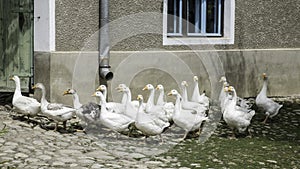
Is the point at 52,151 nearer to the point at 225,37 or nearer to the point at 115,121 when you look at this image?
the point at 115,121

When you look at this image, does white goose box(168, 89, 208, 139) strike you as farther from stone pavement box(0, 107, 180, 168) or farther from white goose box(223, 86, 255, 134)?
stone pavement box(0, 107, 180, 168)

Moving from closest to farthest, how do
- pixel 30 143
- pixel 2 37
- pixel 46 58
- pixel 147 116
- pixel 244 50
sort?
pixel 30 143, pixel 147 116, pixel 46 58, pixel 2 37, pixel 244 50

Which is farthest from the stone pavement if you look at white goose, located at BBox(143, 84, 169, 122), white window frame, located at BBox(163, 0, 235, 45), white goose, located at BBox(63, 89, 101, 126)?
white window frame, located at BBox(163, 0, 235, 45)

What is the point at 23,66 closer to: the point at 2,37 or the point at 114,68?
the point at 2,37

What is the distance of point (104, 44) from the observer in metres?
9.25

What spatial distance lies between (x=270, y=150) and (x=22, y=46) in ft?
15.3

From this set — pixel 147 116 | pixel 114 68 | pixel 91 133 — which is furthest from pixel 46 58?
pixel 147 116

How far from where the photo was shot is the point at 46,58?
891 centimetres

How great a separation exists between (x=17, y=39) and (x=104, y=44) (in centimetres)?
153

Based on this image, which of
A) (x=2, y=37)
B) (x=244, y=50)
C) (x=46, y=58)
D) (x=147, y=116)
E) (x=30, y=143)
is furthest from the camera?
(x=244, y=50)

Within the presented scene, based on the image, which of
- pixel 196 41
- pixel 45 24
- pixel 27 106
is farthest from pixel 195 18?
A: pixel 27 106

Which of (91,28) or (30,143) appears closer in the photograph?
(30,143)

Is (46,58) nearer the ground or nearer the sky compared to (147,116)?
nearer the sky

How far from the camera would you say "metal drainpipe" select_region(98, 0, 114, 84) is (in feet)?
30.1
